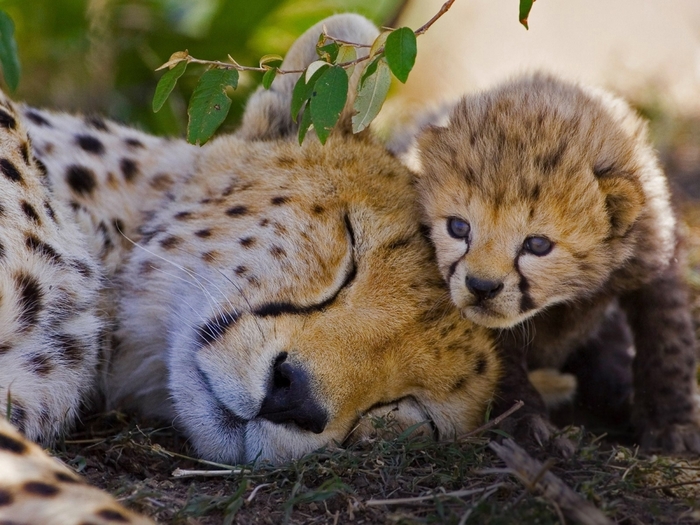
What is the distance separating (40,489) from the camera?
1.54 meters

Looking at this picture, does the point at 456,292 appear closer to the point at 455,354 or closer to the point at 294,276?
the point at 455,354

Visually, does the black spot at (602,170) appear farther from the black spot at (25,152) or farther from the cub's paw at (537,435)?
the black spot at (25,152)

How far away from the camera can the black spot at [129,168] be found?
2.57 m

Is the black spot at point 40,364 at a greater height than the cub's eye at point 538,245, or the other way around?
the cub's eye at point 538,245

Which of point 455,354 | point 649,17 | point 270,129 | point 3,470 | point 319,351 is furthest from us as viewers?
point 649,17

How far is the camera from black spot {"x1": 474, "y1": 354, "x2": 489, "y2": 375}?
222cm

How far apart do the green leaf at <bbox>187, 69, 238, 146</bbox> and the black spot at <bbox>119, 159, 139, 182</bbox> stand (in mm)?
495

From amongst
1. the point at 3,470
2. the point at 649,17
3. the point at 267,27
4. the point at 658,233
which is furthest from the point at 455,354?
the point at 649,17

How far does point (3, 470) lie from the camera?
1.55m

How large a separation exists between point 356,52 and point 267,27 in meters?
2.23

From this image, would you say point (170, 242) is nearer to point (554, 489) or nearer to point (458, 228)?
point (458, 228)

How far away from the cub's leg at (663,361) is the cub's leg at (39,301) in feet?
5.19

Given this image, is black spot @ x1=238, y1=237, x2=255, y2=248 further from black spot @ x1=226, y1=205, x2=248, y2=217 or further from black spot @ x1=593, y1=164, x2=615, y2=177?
black spot @ x1=593, y1=164, x2=615, y2=177

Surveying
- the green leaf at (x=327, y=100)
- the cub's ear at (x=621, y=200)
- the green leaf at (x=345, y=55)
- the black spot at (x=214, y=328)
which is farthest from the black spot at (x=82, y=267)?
the cub's ear at (x=621, y=200)
